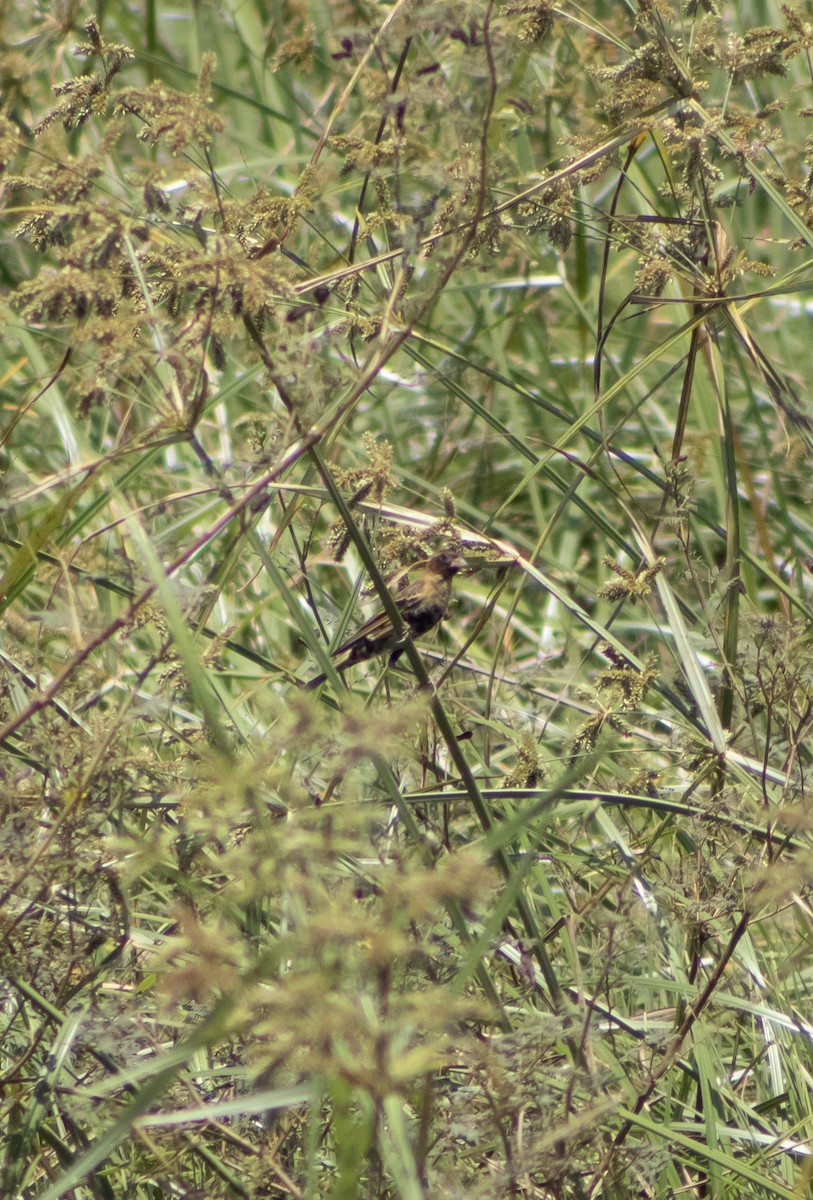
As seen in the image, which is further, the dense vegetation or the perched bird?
the perched bird

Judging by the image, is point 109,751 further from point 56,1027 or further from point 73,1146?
point 73,1146

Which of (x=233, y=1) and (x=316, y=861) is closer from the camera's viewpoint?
(x=316, y=861)

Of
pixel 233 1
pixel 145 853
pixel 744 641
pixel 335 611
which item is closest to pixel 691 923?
pixel 744 641

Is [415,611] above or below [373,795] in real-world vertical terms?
above

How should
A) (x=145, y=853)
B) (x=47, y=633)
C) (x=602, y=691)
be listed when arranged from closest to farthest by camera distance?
(x=145, y=853), (x=602, y=691), (x=47, y=633)

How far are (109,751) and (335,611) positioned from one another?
82cm

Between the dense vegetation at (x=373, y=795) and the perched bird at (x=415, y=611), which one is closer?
the dense vegetation at (x=373, y=795)

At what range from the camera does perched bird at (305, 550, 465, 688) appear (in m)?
1.46

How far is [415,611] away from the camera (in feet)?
4.97

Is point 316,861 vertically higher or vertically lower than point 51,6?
lower

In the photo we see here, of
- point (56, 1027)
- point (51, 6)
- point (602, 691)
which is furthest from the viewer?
point (51, 6)

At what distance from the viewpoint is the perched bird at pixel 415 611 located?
1.46m

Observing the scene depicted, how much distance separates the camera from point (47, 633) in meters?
1.97

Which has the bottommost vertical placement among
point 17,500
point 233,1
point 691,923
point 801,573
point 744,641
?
point 801,573
